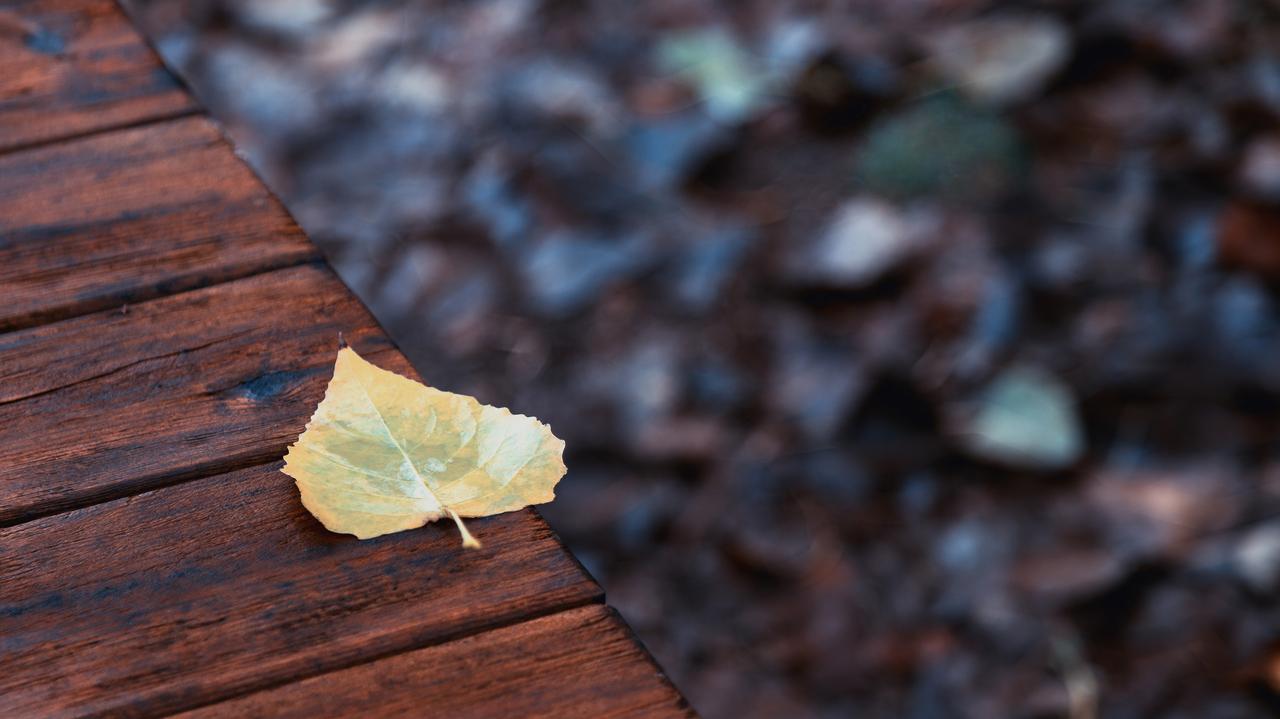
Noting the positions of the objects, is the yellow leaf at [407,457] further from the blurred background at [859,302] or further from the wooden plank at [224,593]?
the blurred background at [859,302]

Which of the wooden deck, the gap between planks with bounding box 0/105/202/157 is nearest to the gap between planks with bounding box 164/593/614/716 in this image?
the wooden deck

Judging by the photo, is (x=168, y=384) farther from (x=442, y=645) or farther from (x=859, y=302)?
(x=859, y=302)

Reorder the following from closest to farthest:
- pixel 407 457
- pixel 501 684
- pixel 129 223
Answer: pixel 501 684 → pixel 407 457 → pixel 129 223

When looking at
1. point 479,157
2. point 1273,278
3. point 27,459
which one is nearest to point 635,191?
point 479,157

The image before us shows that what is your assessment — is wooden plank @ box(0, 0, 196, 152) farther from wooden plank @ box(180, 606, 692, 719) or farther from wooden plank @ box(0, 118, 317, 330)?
wooden plank @ box(180, 606, 692, 719)

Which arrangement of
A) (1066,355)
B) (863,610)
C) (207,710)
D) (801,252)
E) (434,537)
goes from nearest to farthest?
Result: (207,710), (434,537), (863,610), (1066,355), (801,252)

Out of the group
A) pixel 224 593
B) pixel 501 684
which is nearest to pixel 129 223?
pixel 224 593

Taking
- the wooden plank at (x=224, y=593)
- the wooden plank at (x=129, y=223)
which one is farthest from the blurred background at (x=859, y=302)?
the wooden plank at (x=224, y=593)

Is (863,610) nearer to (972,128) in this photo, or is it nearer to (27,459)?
(972,128)
